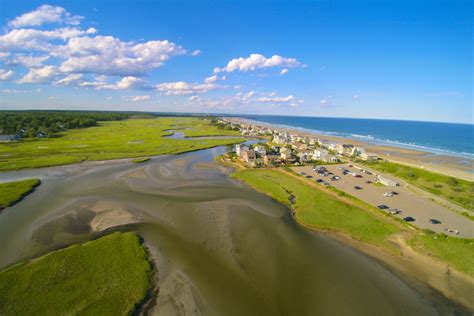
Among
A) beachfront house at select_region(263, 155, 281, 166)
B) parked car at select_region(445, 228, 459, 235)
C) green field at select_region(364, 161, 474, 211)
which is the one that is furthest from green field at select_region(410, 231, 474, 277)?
Result: beachfront house at select_region(263, 155, 281, 166)

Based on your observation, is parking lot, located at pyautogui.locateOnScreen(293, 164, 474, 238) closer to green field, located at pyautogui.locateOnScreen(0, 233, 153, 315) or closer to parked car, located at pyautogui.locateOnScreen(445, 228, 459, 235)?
parked car, located at pyautogui.locateOnScreen(445, 228, 459, 235)

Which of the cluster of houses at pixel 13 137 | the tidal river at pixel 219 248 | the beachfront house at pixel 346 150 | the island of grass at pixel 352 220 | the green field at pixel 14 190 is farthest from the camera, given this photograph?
the cluster of houses at pixel 13 137

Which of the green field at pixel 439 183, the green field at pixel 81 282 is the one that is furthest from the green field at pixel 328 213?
the green field at pixel 81 282

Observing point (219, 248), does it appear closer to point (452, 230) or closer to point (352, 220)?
point (352, 220)

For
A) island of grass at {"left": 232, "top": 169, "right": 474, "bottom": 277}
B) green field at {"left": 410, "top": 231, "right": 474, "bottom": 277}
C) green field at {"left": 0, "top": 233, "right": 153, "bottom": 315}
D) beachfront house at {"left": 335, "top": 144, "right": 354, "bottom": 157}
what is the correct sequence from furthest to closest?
beachfront house at {"left": 335, "top": 144, "right": 354, "bottom": 157}
island of grass at {"left": 232, "top": 169, "right": 474, "bottom": 277}
green field at {"left": 410, "top": 231, "right": 474, "bottom": 277}
green field at {"left": 0, "top": 233, "right": 153, "bottom": 315}

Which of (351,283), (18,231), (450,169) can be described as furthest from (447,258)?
(450,169)

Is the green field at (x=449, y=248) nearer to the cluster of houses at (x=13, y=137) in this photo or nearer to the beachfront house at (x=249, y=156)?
the beachfront house at (x=249, y=156)
